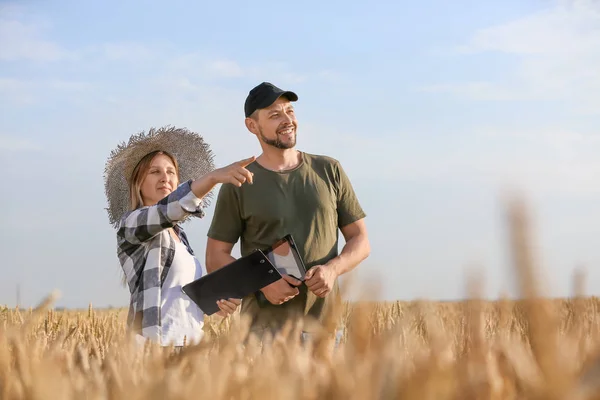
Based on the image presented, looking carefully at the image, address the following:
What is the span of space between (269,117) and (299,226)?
2.18 ft

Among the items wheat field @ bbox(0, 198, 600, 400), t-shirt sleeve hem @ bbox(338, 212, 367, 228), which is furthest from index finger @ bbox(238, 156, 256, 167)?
wheat field @ bbox(0, 198, 600, 400)

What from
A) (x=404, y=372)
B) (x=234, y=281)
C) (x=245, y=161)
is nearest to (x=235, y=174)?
(x=245, y=161)

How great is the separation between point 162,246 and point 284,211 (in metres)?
0.69

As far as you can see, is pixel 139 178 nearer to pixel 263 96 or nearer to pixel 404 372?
pixel 263 96

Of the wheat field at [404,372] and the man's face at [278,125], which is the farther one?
the man's face at [278,125]

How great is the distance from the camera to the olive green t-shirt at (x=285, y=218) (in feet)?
12.4

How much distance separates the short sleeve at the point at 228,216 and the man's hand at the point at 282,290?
54 centimetres

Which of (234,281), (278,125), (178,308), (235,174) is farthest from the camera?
(278,125)

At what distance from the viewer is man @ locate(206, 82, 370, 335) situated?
3.79m

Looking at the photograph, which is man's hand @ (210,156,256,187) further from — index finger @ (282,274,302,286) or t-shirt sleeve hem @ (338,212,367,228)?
t-shirt sleeve hem @ (338,212,367,228)

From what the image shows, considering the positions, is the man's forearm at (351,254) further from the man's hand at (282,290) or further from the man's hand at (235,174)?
the man's hand at (235,174)

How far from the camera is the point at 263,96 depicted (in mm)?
4148

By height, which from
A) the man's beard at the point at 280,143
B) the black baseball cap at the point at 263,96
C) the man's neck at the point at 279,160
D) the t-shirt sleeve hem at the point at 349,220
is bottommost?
the t-shirt sleeve hem at the point at 349,220

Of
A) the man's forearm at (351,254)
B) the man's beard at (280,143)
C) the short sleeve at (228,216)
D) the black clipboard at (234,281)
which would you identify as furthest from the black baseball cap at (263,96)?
the black clipboard at (234,281)
